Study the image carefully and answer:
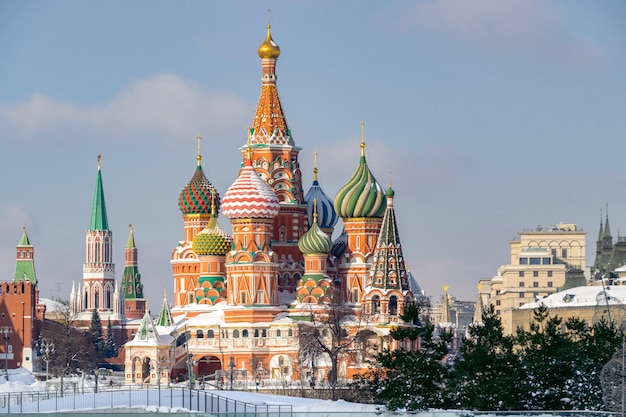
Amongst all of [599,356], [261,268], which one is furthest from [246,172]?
[599,356]

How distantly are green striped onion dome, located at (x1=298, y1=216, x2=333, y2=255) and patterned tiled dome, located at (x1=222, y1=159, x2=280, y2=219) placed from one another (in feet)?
7.14

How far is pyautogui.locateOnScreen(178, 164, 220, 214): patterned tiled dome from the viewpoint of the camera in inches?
4646

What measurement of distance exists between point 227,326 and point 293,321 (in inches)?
139

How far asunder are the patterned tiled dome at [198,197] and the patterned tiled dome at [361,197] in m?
8.11

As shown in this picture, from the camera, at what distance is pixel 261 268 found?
10900 centimetres

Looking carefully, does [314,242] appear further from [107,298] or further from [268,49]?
[107,298]

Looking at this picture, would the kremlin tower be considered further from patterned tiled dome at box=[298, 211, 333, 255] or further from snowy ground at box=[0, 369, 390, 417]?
snowy ground at box=[0, 369, 390, 417]

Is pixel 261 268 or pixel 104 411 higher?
pixel 261 268

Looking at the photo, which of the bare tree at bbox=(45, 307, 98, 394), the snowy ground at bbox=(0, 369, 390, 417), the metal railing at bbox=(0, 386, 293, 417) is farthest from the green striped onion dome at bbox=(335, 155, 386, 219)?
the metal railing at bbox=(0, 386, 293, 417)

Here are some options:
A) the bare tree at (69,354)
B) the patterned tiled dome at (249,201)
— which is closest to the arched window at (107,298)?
the bare tree at (69,354)

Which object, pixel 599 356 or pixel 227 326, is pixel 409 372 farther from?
pixel 227 326

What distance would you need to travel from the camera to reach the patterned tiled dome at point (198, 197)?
118 meters

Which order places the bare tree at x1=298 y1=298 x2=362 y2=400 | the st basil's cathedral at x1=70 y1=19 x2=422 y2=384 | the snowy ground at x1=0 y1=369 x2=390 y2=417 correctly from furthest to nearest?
1. the st basil's cathedral at x1=70 y1=19 x2=422 y2=384
2. the bare tree at x1=298 y1=298 x2=362 y2=400
3. the snowy ground at x1=0 y1=369 x2=390 y2=417

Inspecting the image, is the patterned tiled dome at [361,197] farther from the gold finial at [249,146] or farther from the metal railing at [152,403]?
the metal railing at [152,403]
